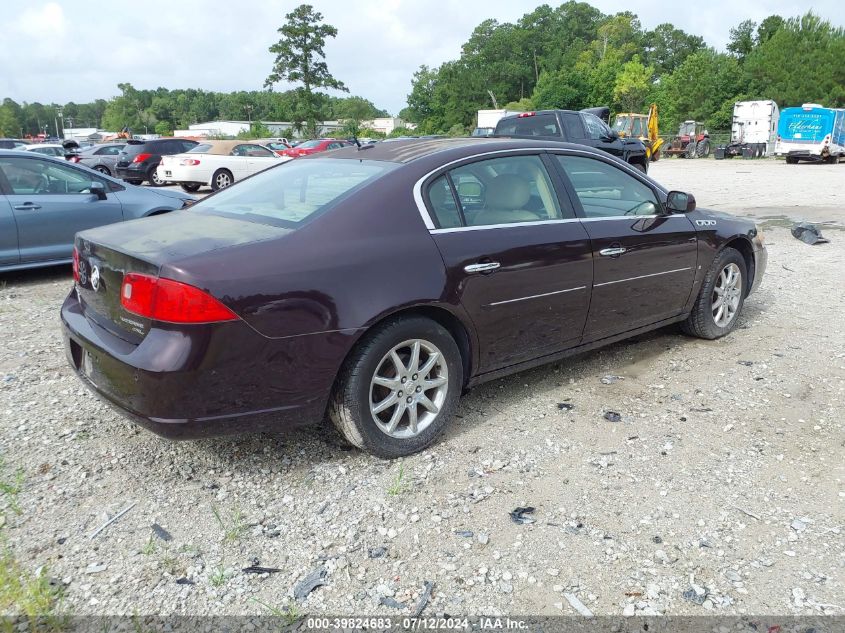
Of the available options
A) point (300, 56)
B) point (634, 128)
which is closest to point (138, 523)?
point (634, 128)

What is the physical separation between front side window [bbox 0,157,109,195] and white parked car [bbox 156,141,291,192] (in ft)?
34.5

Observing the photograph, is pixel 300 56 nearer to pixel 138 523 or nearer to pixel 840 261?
pixel 840 261

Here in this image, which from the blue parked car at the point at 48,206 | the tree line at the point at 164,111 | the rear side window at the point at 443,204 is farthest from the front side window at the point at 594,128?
the tree line at the point at 164,111

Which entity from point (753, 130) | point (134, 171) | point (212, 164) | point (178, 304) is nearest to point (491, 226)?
point (178, 304)

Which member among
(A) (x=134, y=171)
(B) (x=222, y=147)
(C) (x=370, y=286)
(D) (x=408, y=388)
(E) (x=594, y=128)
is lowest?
(D) (x=408, y=388)

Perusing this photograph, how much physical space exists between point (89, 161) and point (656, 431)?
24.4m

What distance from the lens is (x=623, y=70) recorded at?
230 feet

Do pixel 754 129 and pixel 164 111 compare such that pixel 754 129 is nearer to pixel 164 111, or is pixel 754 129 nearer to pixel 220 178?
pixel 220 178

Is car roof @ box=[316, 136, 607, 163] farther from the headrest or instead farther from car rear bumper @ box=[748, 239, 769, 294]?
car rear bumper @ box=[748, 239, 769, 294]

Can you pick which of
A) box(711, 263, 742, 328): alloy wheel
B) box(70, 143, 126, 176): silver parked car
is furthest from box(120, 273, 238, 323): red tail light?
box(70, 143, 126, 176): silver parked car

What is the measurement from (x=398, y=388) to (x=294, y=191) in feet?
4.12

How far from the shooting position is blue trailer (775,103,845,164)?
33.2 m

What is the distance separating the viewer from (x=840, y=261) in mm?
8391

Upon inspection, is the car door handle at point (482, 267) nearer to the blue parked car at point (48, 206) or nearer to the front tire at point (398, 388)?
the front tire at point (398, 388)
